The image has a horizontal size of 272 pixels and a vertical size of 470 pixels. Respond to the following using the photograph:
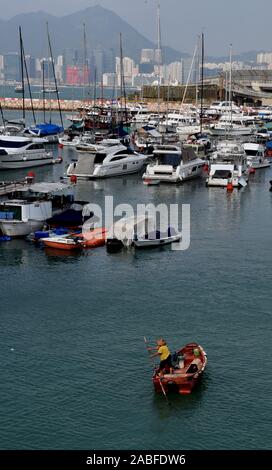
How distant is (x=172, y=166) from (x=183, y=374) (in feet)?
111

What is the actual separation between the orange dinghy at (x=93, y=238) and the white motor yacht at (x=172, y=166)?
17.4 metres

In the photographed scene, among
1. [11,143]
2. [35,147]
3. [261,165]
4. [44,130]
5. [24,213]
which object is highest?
[44,130]

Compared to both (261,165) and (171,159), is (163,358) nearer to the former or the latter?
(171,159)

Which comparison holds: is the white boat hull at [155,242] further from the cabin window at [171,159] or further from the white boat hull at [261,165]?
the white boat hull at [261,165]

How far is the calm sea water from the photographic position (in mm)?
18062

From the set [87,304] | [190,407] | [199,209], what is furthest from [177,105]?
[190,407]

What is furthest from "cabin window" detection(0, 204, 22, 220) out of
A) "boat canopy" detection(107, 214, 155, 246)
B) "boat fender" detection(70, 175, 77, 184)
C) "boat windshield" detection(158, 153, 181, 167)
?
"boat windshield" detection(158, 153, 181, 167)

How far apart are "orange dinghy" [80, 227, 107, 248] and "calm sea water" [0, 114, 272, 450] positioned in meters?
0.45

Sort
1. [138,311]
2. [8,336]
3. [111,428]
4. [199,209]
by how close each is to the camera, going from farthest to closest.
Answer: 1. [199,209]
2. [138,311]
3. [8,336]
4. [111,428]

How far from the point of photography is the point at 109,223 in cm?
3822

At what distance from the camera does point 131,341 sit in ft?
75.3

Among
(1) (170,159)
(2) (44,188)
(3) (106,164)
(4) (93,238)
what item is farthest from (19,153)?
(4) (93,238)

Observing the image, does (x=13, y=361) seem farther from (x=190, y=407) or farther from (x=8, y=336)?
(x=190, y=407)
